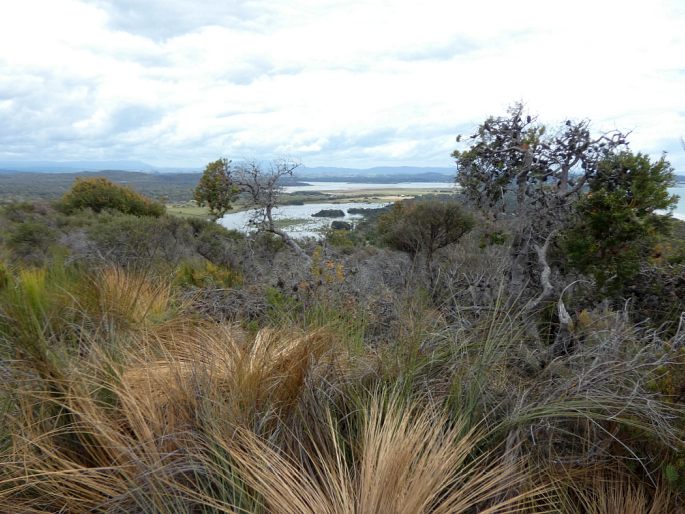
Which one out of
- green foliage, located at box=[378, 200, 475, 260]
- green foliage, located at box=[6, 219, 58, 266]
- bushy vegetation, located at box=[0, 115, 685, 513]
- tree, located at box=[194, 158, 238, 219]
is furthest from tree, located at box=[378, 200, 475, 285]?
bushy vegetation, located at box=[0, 115, 685, 513]

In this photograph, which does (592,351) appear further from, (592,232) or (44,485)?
(592,232)

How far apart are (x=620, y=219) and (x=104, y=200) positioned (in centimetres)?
2579

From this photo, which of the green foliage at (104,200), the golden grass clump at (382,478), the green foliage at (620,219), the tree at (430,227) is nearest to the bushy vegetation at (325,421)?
the golden grass clump at (382,478)

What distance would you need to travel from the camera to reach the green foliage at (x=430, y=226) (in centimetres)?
1373

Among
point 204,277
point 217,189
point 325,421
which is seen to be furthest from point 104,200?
point 325,421

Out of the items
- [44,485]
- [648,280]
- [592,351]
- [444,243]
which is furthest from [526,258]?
[444,243]

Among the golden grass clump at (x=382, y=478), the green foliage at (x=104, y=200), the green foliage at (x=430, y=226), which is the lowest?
the green foliage at (x=430, y=226)

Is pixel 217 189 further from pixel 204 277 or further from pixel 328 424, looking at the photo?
pixel 328 424

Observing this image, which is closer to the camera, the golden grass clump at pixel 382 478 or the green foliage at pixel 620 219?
the golden grass clump at pixel 382 478

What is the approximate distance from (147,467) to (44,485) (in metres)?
0.41

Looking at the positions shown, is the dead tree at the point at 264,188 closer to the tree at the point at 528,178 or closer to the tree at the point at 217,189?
the tree at the point at 217,189

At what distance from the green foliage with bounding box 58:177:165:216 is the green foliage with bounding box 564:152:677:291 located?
73.0 ft

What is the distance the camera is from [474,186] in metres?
6.77

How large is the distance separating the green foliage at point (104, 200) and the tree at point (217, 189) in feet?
30.5
